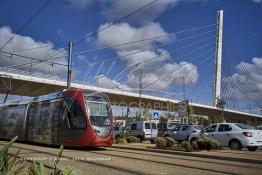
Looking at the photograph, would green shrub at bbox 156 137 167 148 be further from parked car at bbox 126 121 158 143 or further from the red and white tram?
parked car at bbox 126 121 158 143

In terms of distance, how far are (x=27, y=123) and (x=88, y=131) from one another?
663 centimetres

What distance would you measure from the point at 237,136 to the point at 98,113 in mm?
6927

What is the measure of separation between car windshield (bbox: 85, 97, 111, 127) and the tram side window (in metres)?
0.38

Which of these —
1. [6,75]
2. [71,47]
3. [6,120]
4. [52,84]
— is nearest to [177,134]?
[71,47]

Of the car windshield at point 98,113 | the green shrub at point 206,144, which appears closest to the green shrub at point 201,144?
the green shrub at point 206,144

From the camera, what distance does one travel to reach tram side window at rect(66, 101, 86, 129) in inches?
634

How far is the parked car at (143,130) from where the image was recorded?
92.5 feet

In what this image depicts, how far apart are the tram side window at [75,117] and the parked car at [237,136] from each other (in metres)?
7.34

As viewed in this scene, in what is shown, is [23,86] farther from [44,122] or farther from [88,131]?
[88,131]

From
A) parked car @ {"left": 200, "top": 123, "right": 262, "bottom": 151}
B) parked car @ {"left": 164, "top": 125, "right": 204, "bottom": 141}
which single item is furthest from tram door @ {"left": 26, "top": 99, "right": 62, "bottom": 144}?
parked car @ {"left": 164, "top": 125, "right": 204, "bottom": 141}

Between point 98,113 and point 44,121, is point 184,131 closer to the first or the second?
point 98,113

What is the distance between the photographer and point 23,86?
52781 mm

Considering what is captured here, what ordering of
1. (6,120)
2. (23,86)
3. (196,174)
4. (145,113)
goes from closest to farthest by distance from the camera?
(196,174) < (6,120) < (23,86) < (145,113)

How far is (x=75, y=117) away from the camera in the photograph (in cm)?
1634
